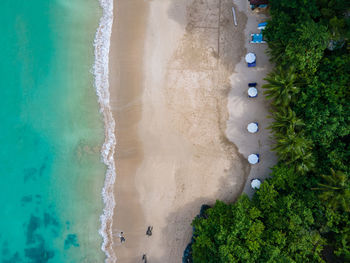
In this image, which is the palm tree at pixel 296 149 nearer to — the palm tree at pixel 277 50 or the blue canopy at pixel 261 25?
→ the palm tree at pixel 277 50

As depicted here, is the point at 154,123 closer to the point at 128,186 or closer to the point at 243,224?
the point at 128,186

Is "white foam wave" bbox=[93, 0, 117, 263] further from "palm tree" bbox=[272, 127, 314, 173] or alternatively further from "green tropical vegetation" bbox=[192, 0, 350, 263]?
"palm tree" bbox=[272, 127, 314, 173]

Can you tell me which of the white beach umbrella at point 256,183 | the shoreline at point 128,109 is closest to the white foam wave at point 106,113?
the shoreline at point 128,109

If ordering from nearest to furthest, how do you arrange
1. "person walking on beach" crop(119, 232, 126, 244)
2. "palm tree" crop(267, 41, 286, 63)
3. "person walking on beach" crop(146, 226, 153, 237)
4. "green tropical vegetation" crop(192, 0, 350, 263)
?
"green tropical vegetation" crop(192, 0, 350, 263) → "palm tree" crop(267, 41, 286, 63) → "person walking on beach" crop(146, 226, 153, 237) → "person walking on beach" crop(119, 232, 126, 244)

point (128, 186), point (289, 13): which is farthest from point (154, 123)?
point (289, 13)

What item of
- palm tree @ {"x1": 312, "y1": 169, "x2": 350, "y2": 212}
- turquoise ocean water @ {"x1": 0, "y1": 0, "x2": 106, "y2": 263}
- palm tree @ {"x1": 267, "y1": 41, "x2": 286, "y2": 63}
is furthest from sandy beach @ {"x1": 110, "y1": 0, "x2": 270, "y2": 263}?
palm tree @ {"x1": 312, "y1": 169, "x2": 350, "y2": 212}

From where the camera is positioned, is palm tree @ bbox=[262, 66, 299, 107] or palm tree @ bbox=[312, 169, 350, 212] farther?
palm tree @ bbox=[262, 66, 299, 107]
